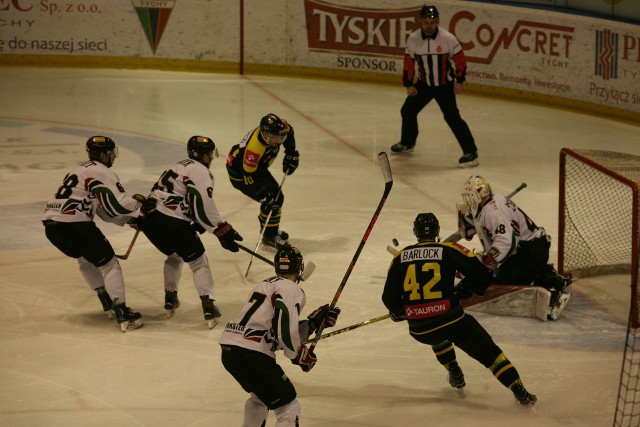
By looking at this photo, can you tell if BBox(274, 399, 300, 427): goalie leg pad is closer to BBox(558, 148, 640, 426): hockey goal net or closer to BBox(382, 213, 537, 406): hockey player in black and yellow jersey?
BBox(382, 213, 537, 406): hockey player in black and yellow jersey

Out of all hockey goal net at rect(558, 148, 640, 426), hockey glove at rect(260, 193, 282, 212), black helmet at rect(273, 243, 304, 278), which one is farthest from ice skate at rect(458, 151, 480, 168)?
black helmet at rect(273, 243, 304, 278)

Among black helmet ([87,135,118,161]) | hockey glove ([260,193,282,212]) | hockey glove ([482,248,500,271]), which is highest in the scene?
black helmet ([87,135,118,161])

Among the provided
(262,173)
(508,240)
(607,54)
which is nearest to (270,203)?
(262,173)

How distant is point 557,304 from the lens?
20.4 ft

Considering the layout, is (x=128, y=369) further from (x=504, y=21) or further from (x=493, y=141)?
(x=504, y=21)

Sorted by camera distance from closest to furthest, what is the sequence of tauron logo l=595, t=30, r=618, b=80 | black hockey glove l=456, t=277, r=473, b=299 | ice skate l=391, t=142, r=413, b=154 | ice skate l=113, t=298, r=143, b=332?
black hockey glove l=456, t=277, r=473, b=299
ice skate l=113, t=298, r=143, b=332
ice skate l=391, t=142, r=413, b=154
tauron logo l=595, t=30, r=618, b=80

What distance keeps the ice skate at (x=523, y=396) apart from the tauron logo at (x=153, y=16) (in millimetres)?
8860

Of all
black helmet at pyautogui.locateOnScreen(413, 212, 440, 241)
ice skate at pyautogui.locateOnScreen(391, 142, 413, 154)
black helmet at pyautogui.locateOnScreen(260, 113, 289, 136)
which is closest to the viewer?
black helmet at pyautogui.locateOnScreen(413, 212, 440, 241)

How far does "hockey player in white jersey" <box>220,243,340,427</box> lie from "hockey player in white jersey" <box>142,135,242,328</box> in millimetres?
1628

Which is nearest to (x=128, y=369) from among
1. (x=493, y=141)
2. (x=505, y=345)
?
(x=505, y=345)

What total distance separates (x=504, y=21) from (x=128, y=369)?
24.0ft

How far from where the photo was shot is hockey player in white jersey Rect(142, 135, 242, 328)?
6.13 meters

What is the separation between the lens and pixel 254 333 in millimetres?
4477

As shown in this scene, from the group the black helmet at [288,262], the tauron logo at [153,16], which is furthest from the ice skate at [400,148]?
the black helmet at [288,262]
